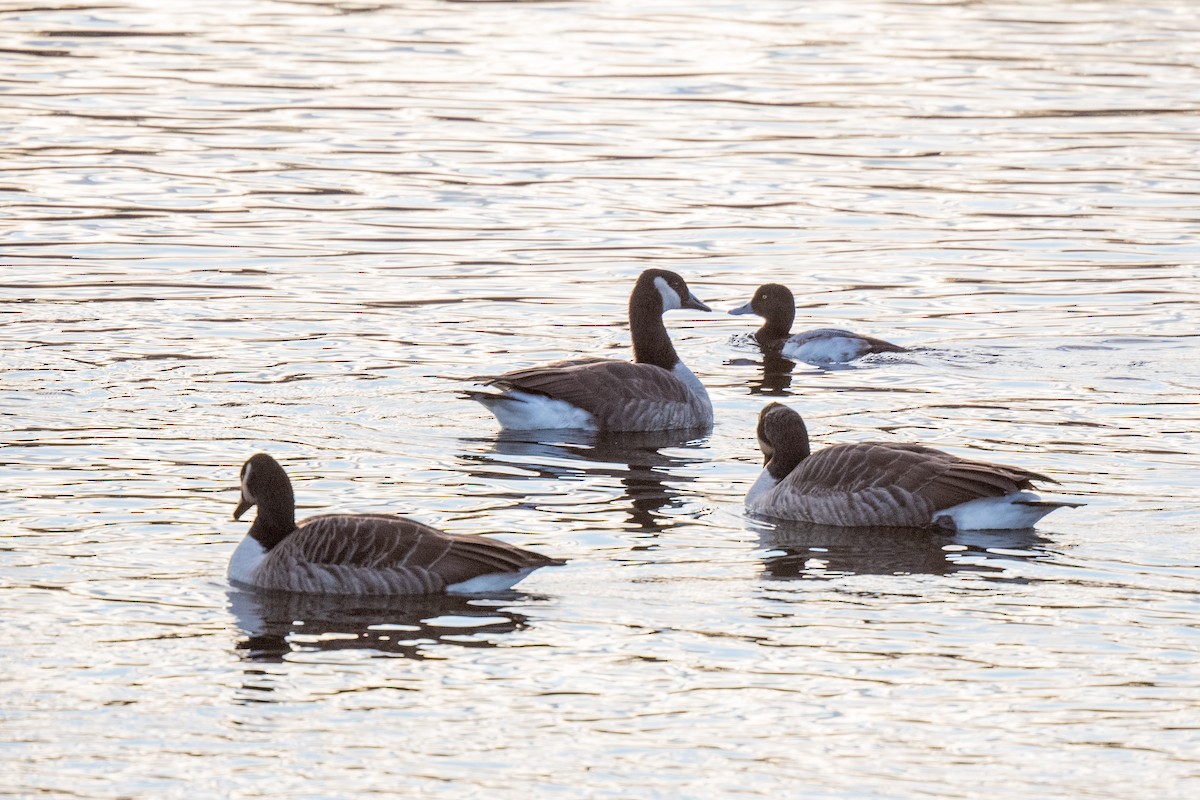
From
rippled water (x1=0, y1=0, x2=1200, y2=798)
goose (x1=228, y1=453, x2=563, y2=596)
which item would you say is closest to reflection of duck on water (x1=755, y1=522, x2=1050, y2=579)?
rippled water (x1=0, y1=0, x2=1200, y2=798)

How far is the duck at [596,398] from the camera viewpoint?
17.4m

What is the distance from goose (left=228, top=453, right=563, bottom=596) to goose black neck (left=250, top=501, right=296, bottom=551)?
151mm

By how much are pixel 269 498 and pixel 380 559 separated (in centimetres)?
94

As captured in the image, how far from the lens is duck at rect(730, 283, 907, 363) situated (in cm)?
2053

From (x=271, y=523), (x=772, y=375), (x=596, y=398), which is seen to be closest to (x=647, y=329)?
(x=772, y=375)

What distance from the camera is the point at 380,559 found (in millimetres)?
12375

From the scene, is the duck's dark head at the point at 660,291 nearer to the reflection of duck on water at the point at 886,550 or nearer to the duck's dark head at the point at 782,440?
the duck's dark head at the point at 782,440

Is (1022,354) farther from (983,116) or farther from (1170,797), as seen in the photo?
(983,116)

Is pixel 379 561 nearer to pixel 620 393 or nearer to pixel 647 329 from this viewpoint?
pixel 620 393

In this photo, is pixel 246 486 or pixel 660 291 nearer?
pixel 246 486

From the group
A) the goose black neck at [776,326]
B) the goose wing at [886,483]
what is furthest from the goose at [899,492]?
the goose black neck at [776,326]

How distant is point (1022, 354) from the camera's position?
67.6 ft

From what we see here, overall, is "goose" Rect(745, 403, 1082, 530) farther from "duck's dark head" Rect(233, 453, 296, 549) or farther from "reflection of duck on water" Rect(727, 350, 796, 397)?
"reflection of duck on water" Rect(727, 350, 796, 397)

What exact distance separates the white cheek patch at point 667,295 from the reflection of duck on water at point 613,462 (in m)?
2.11
